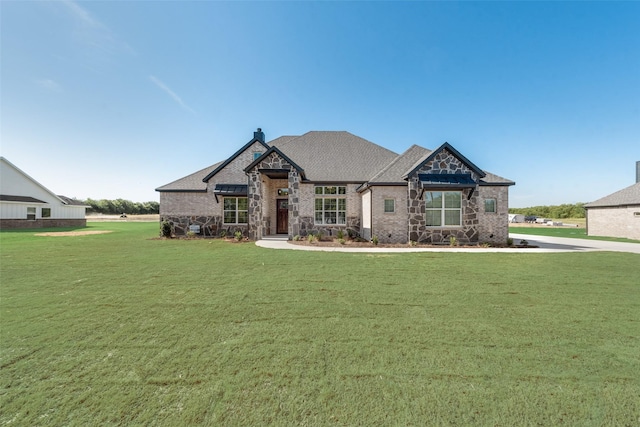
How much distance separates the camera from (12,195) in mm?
27688

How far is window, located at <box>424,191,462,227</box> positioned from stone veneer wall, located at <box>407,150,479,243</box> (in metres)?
0.26

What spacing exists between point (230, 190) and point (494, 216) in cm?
1663

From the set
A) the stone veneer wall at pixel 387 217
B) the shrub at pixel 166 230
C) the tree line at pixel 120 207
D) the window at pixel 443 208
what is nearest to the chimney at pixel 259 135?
the shrub at pixel 166 230

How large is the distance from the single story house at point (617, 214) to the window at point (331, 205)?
70.1 feet

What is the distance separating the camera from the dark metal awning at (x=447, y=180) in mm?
14117

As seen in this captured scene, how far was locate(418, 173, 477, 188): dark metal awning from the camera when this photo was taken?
1412 cm

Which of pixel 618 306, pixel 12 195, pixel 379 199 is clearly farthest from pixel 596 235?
pixel 12 195

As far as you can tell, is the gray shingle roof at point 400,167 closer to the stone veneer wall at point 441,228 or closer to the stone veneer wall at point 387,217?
the stone veneer wall at point 387,217

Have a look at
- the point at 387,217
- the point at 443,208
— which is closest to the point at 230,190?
the point at 387,217

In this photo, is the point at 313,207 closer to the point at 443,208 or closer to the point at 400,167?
the point at 400,167

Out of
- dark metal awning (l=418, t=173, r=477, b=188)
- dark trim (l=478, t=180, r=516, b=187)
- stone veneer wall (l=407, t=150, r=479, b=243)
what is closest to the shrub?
stone veneer wall (l=407, t=150, r=479, b=243)

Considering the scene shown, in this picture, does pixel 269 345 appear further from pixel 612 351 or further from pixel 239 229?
pixel 239 229

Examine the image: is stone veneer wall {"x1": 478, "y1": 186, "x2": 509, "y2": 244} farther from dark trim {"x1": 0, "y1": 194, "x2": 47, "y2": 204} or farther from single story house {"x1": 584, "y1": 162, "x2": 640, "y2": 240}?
dark trim {"x1": 0, "y1": 194, "x2": 47, "y2": 204}

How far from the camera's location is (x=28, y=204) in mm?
27234
